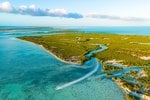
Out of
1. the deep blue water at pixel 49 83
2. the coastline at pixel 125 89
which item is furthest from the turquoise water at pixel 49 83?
the coastline at pixel 125 89

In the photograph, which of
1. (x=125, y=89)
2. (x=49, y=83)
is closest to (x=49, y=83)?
(x=49, y=83)

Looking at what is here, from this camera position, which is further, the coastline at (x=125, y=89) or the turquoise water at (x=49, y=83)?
the turquoise water at (x=49, y=83)

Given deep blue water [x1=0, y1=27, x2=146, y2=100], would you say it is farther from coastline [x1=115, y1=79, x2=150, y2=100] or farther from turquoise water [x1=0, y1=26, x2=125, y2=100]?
coastline [x1=115, y1=79, x2=150, y2=100]

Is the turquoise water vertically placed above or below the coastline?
below

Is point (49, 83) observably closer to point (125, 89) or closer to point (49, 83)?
point (49, 83)

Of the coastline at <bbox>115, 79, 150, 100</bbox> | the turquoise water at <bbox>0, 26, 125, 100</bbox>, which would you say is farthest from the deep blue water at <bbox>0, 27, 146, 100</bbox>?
the coastline at <bbox>115, 79, 150, 100</bbox>

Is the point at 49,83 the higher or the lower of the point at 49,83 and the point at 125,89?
the lower

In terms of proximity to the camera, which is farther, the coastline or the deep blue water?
the deep blue water

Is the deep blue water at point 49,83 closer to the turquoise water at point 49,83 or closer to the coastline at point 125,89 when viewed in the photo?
the turquoise water at point 49,83

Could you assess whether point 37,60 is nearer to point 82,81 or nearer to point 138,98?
point 82,81

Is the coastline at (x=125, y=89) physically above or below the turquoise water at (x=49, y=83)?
above

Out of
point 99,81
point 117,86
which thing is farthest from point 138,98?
point 99,81
